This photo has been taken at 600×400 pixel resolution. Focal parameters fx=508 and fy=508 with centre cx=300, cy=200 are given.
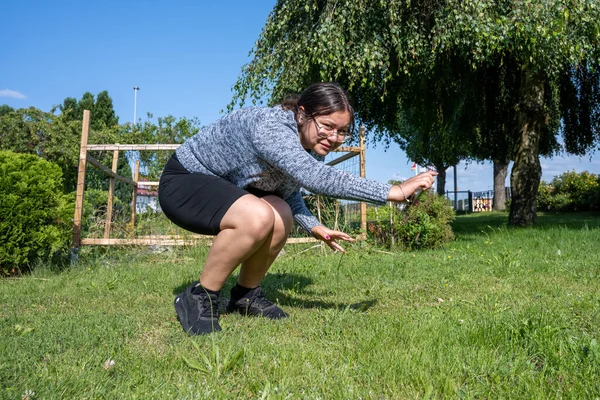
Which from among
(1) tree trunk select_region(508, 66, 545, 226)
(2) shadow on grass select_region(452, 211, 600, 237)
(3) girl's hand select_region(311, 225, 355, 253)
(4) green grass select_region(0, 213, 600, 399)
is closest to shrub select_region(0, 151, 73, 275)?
(4) green grass select_region(0, 213, 600, 399)

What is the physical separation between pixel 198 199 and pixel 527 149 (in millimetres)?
8772

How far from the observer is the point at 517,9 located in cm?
704

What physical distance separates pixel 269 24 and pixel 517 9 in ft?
12.3

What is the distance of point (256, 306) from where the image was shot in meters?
2.98

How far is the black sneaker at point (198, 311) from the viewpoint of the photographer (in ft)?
8.30

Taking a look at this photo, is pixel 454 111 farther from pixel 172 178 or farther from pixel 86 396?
pixel 86 396

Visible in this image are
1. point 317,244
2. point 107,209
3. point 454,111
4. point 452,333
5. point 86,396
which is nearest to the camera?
point 86,396

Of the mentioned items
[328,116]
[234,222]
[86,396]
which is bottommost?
[86,396]

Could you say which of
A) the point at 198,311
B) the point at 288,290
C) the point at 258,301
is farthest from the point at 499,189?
the point at 198,311

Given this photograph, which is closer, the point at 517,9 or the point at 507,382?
the point at 507,382

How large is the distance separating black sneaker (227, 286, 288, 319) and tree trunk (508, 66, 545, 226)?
8.36 metres

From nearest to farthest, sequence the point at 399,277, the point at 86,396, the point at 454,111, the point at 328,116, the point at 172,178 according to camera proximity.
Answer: the point at 86,396 < the point at 328,116 < the point at 172,178 < the point at 399,277 < the point at 454,111

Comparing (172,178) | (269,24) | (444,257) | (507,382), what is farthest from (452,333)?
(269,24)

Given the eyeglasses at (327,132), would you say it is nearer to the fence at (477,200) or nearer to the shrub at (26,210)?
the shrub at (26,210)
